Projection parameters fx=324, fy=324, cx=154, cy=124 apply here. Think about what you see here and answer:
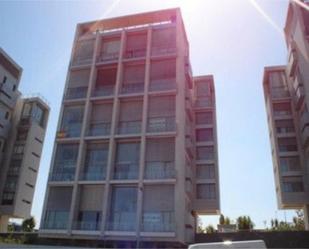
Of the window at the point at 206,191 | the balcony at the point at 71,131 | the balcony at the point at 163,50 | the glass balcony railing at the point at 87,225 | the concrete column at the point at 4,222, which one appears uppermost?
the balcony at the point at 163,50

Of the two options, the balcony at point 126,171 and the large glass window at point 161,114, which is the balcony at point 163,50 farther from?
the balcony at point 126,171

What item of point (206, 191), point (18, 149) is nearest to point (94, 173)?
point (206, 191)

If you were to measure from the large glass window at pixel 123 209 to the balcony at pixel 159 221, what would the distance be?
97 cm

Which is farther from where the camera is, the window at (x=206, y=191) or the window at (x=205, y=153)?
the window at (x=205, y=153)

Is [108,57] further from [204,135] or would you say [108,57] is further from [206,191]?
[206,191]

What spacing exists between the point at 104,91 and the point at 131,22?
9373 millimetres

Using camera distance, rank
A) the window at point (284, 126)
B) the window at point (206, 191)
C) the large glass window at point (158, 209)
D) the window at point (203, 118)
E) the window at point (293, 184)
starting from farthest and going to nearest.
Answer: the window at point (203, 118) → the window at point (284, 126) → the window at point (206, 191) → the window at point (293, 184) → the large glass window at point (158, 209)

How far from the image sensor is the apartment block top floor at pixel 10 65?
44.8m

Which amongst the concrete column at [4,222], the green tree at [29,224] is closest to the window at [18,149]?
the concrete column at [4,222]

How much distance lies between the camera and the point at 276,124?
37281mm

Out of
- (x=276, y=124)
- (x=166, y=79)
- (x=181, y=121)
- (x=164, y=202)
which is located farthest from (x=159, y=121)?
(x=276, y=124)

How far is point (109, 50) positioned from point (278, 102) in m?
20.4

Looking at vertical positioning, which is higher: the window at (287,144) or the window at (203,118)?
the window at (203,118)

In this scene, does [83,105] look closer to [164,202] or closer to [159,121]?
[159,121]
